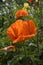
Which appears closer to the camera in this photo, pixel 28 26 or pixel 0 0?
pixel 28 26

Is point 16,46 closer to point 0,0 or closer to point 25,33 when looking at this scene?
point 25,33

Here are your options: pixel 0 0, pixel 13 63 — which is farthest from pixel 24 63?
pixel 0 0

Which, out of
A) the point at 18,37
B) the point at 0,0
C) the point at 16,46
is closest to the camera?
the point at 18,37

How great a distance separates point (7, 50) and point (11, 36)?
0.06 m

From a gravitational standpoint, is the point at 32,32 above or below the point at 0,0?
above

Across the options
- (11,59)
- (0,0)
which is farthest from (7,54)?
(0,0)

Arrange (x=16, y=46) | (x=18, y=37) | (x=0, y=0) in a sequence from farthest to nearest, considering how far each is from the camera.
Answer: (x=0, y=0), (x=16, y=46), (x=18, y=37)

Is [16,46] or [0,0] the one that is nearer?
[16,46]

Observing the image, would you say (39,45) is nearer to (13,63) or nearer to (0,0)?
(13,63)

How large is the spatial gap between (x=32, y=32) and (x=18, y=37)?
6 centimetres

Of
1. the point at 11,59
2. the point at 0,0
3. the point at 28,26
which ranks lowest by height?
the point at 0,0

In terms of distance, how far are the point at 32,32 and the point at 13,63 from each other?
119mm

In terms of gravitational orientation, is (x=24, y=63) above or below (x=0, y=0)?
above

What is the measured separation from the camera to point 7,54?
38.6 inches
